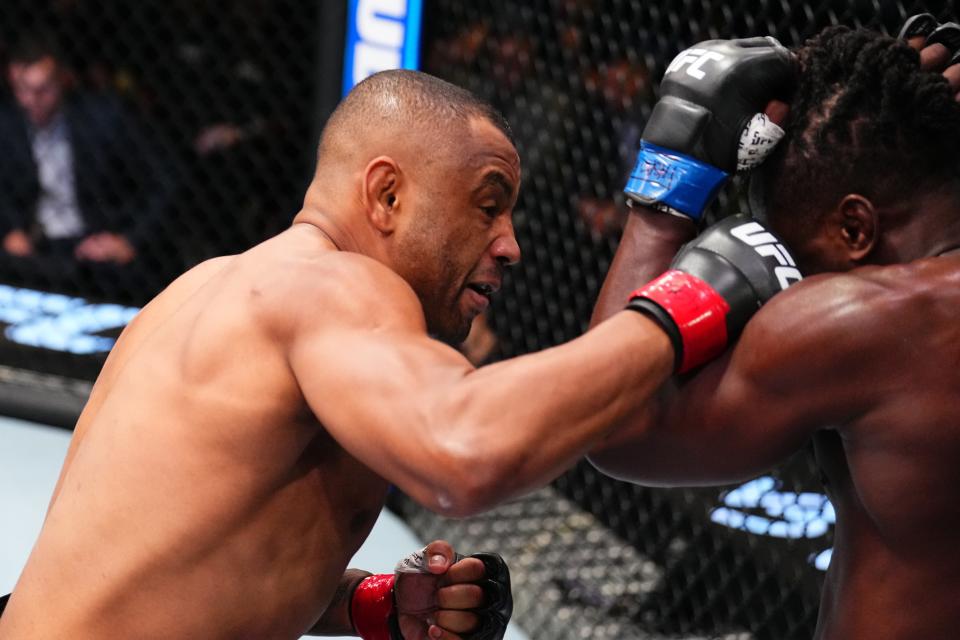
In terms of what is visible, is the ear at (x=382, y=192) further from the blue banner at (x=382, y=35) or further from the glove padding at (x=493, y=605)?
the blue banner at (x=382, y=35)

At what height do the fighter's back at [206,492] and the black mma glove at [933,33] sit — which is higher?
the black mma glove at [933,33]

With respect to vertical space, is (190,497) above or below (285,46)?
above

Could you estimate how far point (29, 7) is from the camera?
432cm

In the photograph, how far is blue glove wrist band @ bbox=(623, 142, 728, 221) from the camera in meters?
1.51

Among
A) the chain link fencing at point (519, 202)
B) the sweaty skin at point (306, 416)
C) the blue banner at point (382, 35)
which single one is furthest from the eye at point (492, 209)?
the blue banner at point (382, 35)

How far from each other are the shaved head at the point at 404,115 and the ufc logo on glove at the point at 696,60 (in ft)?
0.71

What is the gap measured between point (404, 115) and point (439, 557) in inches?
20.9

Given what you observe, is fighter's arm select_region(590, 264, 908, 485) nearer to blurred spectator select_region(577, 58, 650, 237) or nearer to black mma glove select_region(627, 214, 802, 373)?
black mma glove select_region(627, 214, 802, 373)

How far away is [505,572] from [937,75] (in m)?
0.77

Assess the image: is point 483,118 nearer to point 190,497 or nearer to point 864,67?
point 864,67

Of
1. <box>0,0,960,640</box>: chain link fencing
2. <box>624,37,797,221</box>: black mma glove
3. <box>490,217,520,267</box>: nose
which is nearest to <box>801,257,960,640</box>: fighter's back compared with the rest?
<box>624,37,797,221</box>: black mma glove

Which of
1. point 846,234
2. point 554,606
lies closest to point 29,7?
point 554,606

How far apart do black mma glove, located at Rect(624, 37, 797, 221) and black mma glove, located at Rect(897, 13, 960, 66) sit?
149 mm

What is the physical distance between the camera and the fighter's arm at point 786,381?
1.33m
